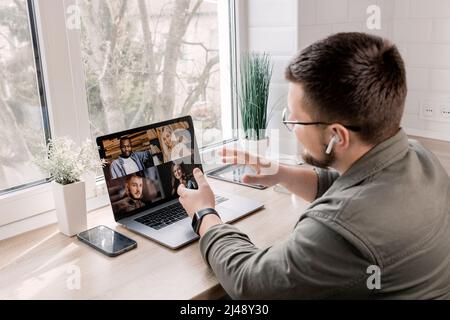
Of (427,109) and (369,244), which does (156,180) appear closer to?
(369,244)

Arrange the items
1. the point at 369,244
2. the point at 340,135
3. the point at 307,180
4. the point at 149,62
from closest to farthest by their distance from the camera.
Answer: the point at 369,244, the point at 340,135, the point at 307,180, the point at 149,62

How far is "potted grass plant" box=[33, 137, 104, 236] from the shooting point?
130cm

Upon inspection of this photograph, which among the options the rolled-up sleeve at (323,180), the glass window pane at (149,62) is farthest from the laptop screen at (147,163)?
the rolled-up sleeve at (323,180)

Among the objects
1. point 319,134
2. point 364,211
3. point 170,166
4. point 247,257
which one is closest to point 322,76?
point 319,134

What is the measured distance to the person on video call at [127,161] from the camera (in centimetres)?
136

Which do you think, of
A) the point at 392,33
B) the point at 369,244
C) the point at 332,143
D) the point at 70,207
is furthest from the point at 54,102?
the point at 392,33

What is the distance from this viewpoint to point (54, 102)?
142 cm

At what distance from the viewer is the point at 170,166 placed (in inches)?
58.8

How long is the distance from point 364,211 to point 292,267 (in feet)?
0.54

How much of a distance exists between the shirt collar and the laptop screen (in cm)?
→ 63

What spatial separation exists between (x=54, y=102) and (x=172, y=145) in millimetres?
357

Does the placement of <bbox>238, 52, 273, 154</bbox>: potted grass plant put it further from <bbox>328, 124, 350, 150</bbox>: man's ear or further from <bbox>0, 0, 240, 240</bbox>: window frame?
<bbox>328, 124, 350, 150</bbox>: man's ear

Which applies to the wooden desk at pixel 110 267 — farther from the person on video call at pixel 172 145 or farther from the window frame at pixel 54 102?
the person on video call at pixel 172 145

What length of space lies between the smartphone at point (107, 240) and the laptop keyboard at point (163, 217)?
0.09 metres
